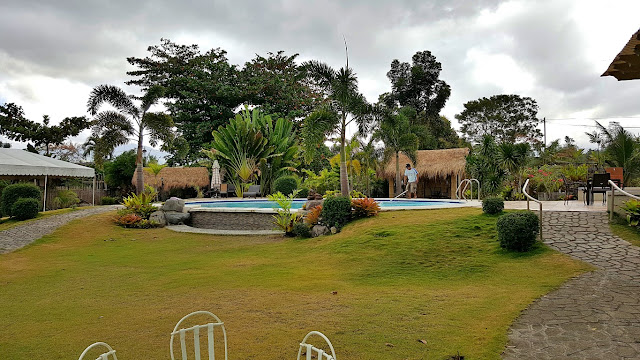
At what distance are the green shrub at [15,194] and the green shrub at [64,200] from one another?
3.86 m

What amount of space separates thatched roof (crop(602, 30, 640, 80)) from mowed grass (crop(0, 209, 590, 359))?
294 centimetres

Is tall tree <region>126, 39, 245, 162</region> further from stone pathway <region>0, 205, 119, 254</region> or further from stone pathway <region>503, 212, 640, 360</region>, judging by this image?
stone pathway <region>503, 212, 640, 360</region>

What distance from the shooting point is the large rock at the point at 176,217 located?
50.8ft

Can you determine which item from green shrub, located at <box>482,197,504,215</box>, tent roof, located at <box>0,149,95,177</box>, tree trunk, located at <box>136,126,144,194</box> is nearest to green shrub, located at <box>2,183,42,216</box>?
tent roof, located at <box>0,149,95,177</box>

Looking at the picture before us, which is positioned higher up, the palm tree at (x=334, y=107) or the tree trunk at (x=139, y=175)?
the palm tree at (x=334, y=107)

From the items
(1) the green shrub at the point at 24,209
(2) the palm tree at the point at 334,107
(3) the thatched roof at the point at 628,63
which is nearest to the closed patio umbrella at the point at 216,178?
(1) the green shrub at the point at 24,209

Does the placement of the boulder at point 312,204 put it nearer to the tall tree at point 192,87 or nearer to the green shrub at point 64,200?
the green shrub at point 64,200

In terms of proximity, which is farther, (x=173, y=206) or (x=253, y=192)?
(x=253, y=192)

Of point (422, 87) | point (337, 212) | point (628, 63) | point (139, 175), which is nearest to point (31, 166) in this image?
point (139, 175)

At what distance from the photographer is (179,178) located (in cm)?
2730

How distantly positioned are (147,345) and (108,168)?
90.3ft

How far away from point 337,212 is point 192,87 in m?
22.0

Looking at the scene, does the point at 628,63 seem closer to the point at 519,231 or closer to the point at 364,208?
the point at 519,231

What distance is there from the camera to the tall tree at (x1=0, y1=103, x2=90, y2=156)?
30000mm
